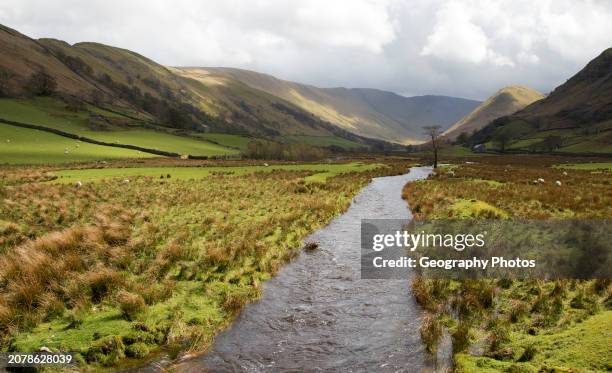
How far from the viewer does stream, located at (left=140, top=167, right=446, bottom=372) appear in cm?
910

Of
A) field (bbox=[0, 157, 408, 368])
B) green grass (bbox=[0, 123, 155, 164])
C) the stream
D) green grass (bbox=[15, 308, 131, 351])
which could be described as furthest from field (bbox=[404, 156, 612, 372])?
green grass (bbox=[0, 123, 155, 164])

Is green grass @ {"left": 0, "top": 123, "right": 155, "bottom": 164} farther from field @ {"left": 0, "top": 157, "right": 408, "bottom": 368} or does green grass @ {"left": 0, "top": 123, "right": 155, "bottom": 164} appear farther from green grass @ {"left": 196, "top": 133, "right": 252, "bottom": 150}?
field @ {"left": 0, "top": 157, "right": 408, "bottom": 368}

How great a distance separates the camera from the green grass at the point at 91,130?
102 m

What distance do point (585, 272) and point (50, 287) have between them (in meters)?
16.2


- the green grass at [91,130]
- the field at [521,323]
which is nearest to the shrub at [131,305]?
the field at [521,323]

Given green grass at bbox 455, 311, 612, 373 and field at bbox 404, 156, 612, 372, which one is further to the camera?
field at bbox 404, 156, 612, 372

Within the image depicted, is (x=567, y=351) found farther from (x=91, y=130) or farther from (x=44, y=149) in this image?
(x=91, y=130)

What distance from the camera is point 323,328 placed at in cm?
1090

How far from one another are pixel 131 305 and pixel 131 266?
12.2 ft

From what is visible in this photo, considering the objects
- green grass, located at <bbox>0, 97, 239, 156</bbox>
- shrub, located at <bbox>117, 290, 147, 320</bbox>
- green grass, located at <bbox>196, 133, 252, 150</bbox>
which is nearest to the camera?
shrub, located at <bbox>117, 290, 147, 320</bbox>

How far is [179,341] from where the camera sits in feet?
32.7

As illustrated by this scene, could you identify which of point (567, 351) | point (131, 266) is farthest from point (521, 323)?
point (131, 266)

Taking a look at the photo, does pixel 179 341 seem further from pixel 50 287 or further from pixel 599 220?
pixel 599 220

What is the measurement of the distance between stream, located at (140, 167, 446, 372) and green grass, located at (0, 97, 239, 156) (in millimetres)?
88132
